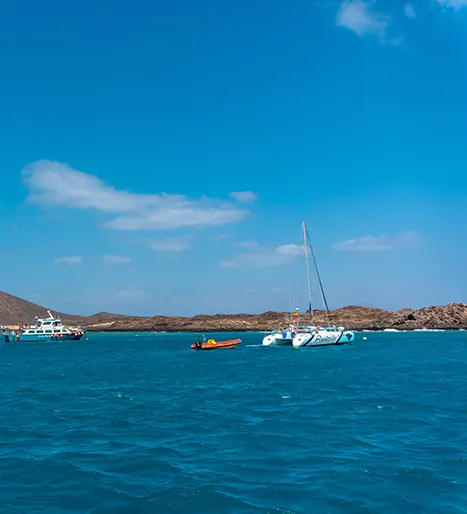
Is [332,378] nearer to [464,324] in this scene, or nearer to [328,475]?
[328,475]

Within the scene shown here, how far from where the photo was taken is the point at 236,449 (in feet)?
67.3

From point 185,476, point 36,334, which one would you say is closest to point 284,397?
point 185,476

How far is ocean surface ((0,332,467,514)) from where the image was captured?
14664mm

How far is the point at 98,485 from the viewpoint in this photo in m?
16.1

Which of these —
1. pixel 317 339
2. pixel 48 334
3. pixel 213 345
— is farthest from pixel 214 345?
pixel 48 334

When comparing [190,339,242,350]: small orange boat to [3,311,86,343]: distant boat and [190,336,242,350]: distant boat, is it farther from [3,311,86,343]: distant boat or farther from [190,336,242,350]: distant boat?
[3,311,86,343]: distant boat

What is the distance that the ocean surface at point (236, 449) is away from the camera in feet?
48.1

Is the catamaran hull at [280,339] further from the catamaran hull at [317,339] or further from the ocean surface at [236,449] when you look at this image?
the ocean surface at [236,449]

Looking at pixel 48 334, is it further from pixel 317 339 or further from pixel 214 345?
pixel 317 339

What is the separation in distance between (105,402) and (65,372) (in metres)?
25.4

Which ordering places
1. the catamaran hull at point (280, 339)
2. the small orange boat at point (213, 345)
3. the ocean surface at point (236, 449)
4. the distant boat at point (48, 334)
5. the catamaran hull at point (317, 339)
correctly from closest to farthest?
1. the ocean surface at point (236, 449)
2. the catamaran hull at point (317, 339)
3. the small orange boat at point (213, 345)
4. the catamaran hull at point (280, 339)
5. the distant boat at point (48, 334)

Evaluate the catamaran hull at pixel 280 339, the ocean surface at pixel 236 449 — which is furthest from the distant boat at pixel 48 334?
the ocean surface at pixel 236 449

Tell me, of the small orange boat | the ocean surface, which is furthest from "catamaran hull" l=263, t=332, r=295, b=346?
the ocean surface

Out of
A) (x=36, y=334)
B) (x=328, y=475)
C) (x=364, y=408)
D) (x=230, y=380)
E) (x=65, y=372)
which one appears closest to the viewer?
(x=328, y=475)
